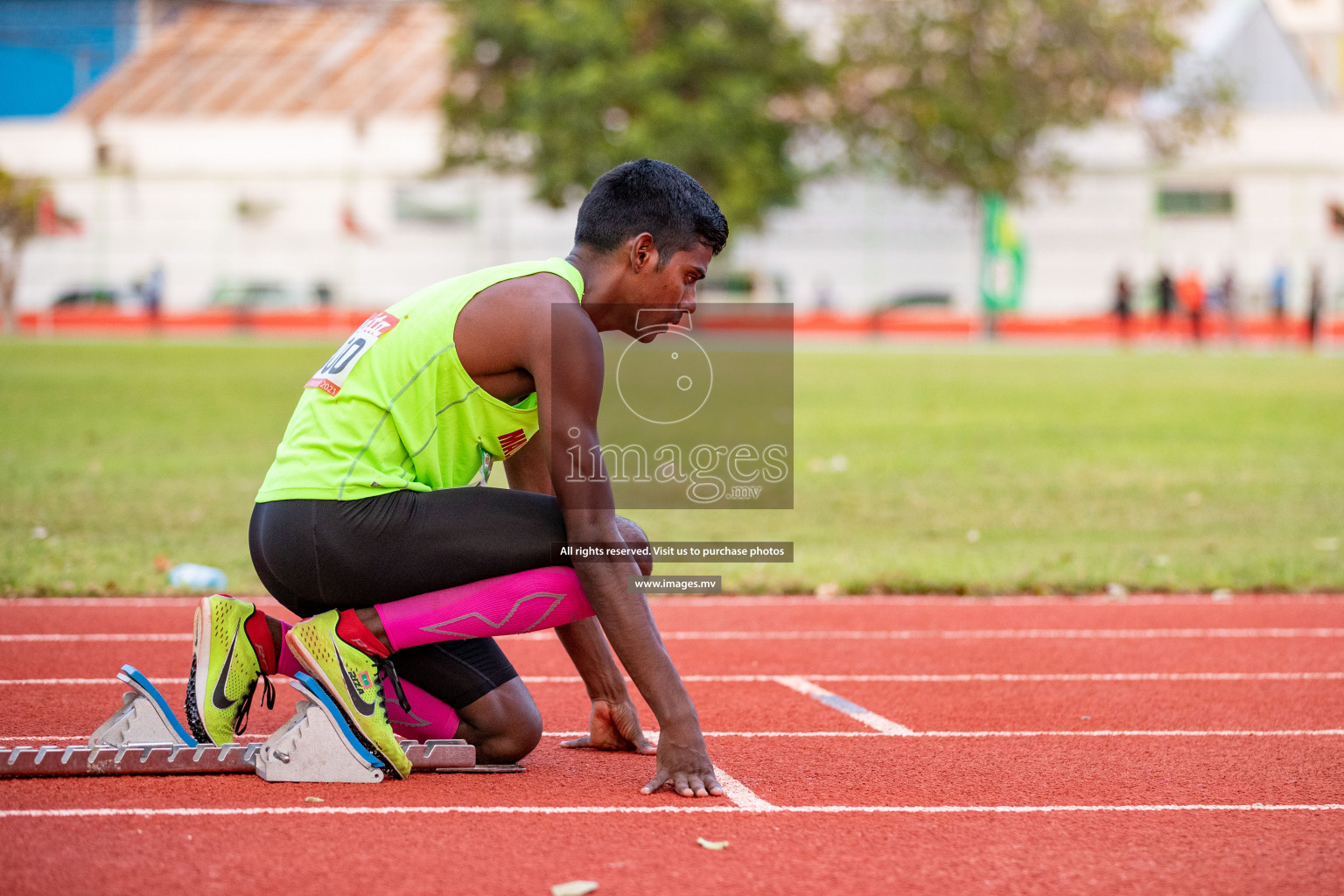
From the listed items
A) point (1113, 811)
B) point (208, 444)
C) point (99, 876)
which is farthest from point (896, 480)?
point (99, 876)

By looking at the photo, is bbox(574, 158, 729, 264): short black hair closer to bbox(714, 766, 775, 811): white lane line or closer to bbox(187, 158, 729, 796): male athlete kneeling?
bbox(187, 158, 729, 796): male athlete kneeling

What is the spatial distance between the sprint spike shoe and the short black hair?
1.49 metres

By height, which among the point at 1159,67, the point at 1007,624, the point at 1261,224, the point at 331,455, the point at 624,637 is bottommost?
the point at 1007,624

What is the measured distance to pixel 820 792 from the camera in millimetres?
4160

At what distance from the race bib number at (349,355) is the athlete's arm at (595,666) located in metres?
0.61

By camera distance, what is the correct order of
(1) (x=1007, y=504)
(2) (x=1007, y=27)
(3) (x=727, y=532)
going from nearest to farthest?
(3) (x=727, y=532) < (1) (x=1007, y=504) < (2) (x=1007, y=27)

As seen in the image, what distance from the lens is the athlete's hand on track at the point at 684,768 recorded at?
3.96 meters

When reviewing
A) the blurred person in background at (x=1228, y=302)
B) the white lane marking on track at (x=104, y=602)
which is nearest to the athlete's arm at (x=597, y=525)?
the white lane marking on track at (x=104, y=602)

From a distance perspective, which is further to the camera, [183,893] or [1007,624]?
[1007,624]

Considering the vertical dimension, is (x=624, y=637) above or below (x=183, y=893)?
above

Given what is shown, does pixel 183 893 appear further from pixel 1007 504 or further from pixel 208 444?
pixel 208 444

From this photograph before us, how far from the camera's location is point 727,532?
10398 millimetres

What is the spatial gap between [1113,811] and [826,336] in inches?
1560

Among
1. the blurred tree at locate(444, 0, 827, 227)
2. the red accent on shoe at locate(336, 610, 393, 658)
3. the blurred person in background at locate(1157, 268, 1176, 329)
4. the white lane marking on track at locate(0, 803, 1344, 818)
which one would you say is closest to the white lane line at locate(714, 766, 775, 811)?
the white lane marking on track at locate(0, 803, 1344, 818)
